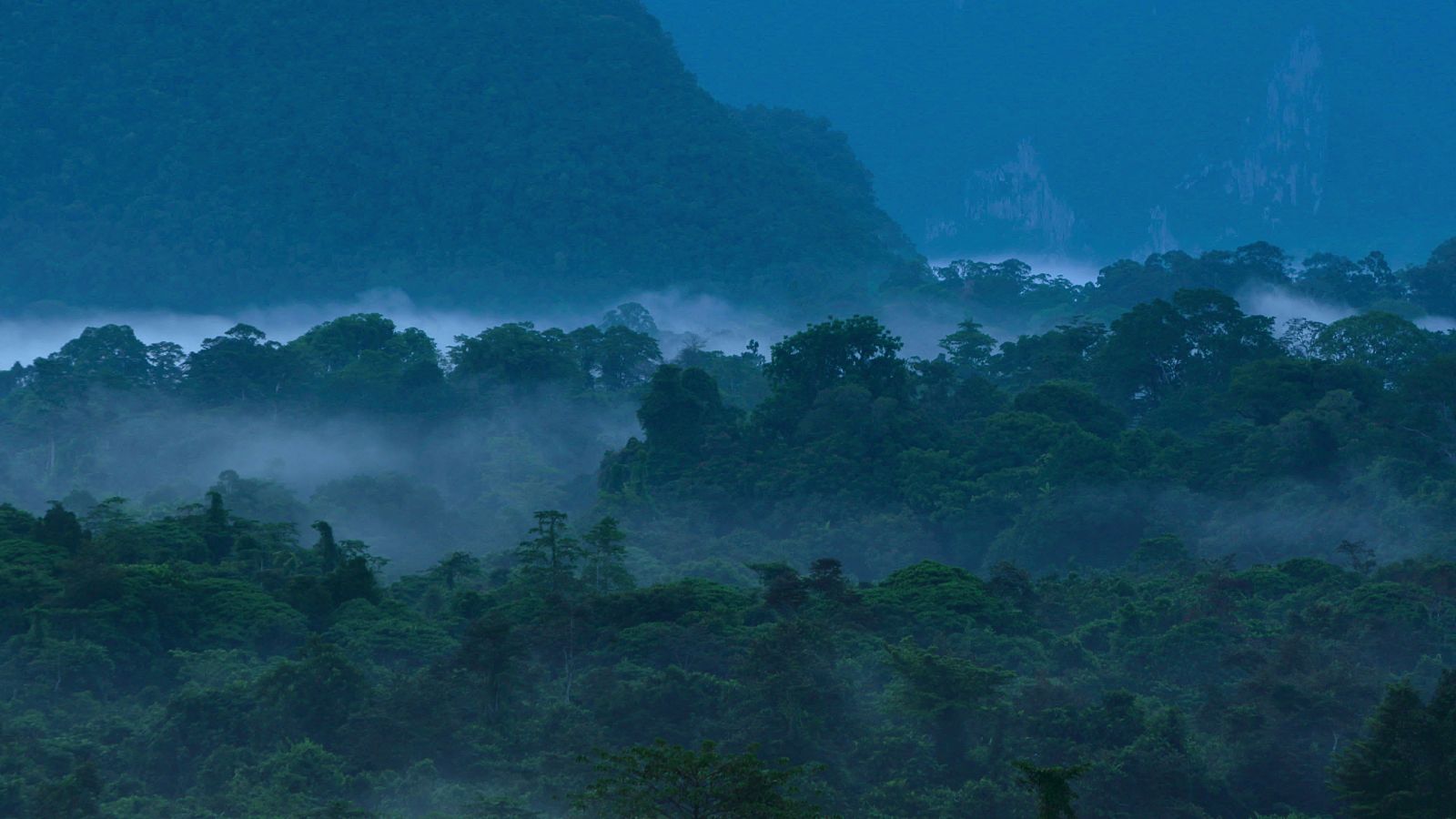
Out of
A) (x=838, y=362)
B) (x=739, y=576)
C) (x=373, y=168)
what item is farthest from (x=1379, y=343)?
(x=373, y=168)

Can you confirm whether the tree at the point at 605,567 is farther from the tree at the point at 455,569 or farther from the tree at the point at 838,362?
the tree at the point at 838,362

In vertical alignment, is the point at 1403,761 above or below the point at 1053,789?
below

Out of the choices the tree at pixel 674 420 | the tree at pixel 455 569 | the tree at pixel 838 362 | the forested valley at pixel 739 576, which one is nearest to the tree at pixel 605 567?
the forested valley at pixel 739 576

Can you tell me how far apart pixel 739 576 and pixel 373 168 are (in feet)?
198

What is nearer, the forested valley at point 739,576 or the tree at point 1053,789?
the tree at point 1053,789

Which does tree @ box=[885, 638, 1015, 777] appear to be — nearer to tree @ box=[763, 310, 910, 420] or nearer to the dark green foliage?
the dark green foliage

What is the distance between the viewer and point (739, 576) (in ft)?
154

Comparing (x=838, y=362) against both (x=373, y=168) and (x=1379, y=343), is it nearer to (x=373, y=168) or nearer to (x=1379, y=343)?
(x=1379, y=343)

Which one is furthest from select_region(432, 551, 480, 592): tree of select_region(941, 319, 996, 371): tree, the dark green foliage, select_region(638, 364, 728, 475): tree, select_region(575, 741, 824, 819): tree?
select_region(941, 319, 996, 371): tree

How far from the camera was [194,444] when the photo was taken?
6575 centimetres

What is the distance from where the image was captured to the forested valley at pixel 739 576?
28.0m

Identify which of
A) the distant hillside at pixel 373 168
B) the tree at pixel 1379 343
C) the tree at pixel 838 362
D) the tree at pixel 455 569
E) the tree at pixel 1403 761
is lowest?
the tree at pixel 1403 761

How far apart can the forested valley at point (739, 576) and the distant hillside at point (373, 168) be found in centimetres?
2336

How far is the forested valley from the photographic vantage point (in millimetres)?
28031
